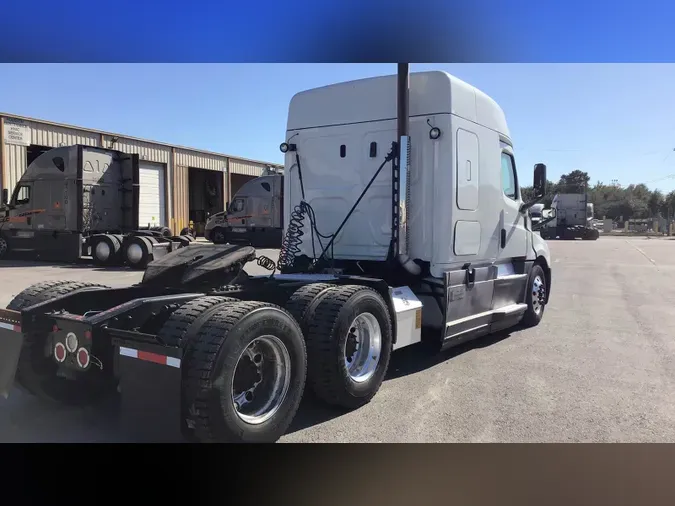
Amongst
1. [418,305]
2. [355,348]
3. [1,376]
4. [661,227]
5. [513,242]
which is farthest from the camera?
[661,227]

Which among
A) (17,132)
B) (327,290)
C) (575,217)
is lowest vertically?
(327,290)

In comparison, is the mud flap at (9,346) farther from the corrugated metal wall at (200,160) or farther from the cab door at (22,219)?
the corrugated metal wall at (200,160)

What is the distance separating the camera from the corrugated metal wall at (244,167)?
37.2 m

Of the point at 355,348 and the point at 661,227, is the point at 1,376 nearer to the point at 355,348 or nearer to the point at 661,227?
the point at 355,348

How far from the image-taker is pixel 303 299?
4762 millimetres

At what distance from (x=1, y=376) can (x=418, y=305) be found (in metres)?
3.82

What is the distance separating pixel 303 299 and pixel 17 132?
2209cm

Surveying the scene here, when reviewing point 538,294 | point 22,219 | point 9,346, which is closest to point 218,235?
point 22,219

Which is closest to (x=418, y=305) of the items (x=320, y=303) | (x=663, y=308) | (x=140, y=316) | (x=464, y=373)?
(x=464, y=373)

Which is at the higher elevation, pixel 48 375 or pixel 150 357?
pixel 150 357

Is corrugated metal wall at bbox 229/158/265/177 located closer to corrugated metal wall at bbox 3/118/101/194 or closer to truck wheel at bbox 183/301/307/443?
corrugated metal wall at bbox 3/118/101/194

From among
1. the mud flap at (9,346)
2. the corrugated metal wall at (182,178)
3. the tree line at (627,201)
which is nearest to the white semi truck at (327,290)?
the mud flap at (9,346)

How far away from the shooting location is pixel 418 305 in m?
5.81

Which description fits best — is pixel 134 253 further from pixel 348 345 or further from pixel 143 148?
pixel 143 148
